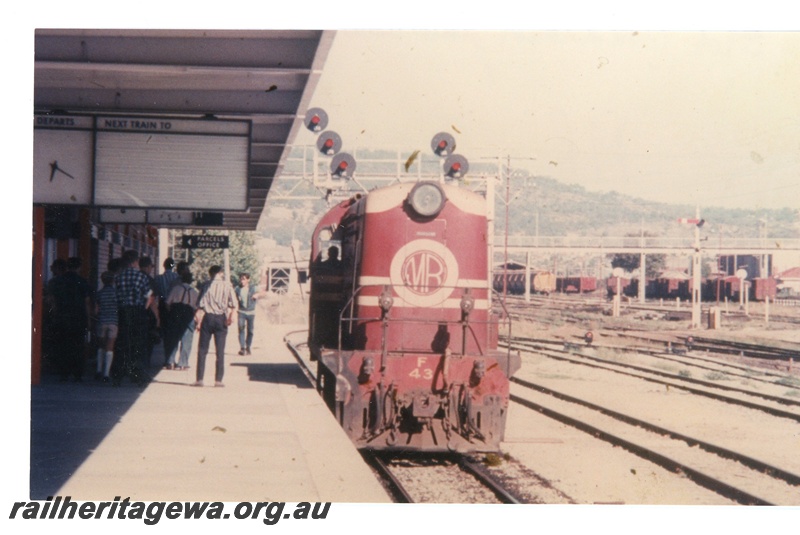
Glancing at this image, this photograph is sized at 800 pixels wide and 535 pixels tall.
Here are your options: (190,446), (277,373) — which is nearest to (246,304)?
(277,373)

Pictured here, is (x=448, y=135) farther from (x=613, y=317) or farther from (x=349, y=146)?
(x=613, y=317)

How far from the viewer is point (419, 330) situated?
32.1 ft

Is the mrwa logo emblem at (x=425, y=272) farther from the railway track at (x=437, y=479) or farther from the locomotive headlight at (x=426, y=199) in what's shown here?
the railway track at (x=437, y=479)

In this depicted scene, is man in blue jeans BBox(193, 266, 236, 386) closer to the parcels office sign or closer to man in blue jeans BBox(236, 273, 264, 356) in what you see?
the parcels office sign

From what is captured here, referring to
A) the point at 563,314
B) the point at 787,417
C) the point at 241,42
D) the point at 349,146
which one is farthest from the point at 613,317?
the point at 241,42

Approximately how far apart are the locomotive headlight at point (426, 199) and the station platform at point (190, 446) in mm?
2533

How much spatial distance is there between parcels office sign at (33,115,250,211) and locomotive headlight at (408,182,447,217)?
2.33 m

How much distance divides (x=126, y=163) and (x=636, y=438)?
728 centimetres

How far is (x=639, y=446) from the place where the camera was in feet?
34.1

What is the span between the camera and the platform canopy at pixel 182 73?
8.45m

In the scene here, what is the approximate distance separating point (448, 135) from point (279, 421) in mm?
4573

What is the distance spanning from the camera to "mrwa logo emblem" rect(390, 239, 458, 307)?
32.0ft

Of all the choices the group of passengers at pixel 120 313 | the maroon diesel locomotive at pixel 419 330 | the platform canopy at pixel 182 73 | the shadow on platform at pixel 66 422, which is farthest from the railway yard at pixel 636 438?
the platform canopy at pixel 182 73

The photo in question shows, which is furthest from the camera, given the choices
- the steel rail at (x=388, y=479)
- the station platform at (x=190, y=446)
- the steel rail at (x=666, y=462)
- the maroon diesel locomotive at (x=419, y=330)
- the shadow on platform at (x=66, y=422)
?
the maroon diesel locomotive at (x=419, y=330)
